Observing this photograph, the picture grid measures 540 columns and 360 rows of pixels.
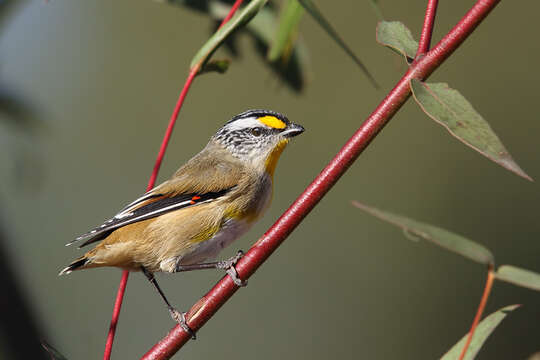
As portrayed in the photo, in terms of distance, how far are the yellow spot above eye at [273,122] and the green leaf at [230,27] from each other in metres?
0.77

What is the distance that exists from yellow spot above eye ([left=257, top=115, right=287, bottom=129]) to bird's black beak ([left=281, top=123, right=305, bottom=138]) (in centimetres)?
3

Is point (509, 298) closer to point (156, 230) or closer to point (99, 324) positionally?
point (99, 324)

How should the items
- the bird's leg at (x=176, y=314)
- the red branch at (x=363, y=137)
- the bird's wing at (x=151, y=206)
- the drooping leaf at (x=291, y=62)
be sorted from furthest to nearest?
the drooping leaf at (x=291, y=62) → the bird's wing at (x=151, y=206) → the bird's leg at (x=176, y=314) → the red branch at (x=363, y=137)

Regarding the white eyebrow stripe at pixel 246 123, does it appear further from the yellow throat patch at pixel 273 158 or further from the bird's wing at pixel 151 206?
the bird's wing at pixel 151 206

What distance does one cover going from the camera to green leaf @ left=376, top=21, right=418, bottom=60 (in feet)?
2.90

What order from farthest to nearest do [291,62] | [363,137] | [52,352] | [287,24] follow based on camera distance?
[291,62] < [287,24] < [52,352] < [363,137]

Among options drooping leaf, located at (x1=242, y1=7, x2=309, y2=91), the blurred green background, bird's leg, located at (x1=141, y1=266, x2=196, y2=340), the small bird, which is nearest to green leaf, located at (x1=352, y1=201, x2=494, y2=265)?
bird's leg, located at (x1=141, y1=266, x2=196, y2=340)

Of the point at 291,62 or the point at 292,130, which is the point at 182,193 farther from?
the point at 291,62

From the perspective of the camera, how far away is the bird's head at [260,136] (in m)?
1.81

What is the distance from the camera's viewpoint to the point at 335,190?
4305 millimetres

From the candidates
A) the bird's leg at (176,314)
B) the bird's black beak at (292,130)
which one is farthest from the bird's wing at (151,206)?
the bird's black beak at (292,130)

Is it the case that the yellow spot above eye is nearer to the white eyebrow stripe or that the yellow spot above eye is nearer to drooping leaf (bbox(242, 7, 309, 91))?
the white eyebrow stripe

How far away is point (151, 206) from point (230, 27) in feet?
2.23

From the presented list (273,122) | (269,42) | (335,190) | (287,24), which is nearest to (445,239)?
(287,24)
